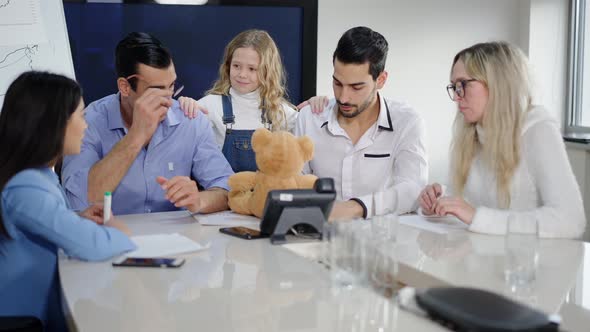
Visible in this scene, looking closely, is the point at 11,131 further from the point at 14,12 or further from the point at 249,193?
the point at 14,12

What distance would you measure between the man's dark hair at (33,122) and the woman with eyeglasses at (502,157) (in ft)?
3.96

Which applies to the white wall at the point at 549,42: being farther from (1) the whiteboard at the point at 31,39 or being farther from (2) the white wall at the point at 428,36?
(1) the whiteboard at the point at 31,39

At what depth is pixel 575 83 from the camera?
4793 mm

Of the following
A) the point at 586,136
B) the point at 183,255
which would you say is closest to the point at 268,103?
the point at 183,255

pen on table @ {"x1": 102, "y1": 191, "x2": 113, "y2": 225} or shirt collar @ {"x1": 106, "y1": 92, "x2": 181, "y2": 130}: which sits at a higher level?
shirt collar @ {"x1": 106, "y1": 92, "x2": 181, "y2": 130}

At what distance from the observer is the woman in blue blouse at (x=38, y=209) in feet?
5.52

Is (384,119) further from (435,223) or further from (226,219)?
(226,219)

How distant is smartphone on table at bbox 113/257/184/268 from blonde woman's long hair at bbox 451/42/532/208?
1.16m

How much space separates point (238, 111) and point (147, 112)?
668mm

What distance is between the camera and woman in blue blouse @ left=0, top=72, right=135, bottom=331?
5.52 ft

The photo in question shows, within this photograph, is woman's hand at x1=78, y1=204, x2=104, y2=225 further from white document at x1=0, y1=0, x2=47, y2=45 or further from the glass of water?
white document at x1=0, y1=0, x2=47, y2=45

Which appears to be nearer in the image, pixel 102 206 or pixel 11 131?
pixel 11 131

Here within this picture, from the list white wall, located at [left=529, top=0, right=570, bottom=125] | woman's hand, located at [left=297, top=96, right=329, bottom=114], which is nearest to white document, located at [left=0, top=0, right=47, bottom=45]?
woman's hand, located at [left=297, top=96, right=329, bottom=114]

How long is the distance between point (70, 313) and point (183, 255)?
1.63 ft
